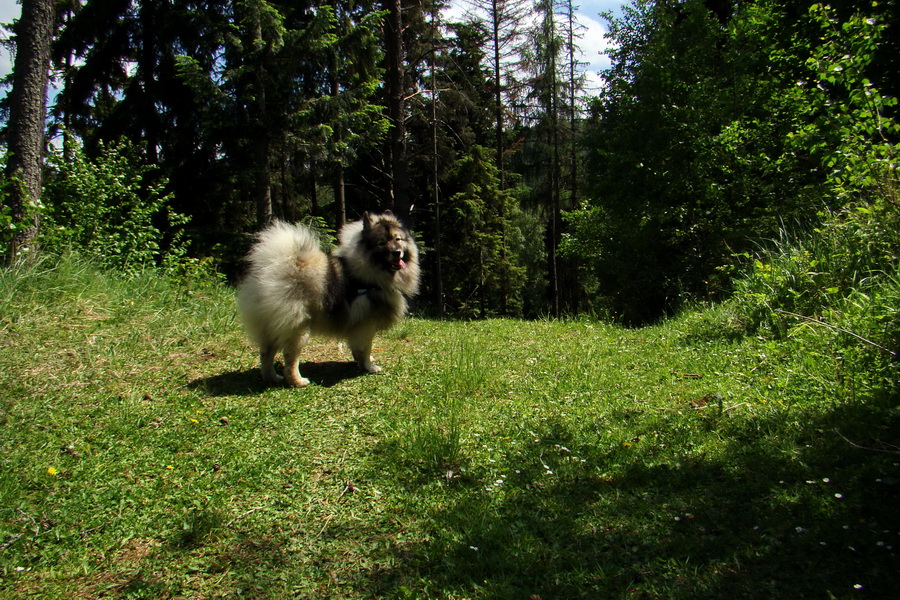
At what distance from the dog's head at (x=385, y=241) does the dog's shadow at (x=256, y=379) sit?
127 cm

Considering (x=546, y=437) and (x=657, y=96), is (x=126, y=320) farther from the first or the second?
(x=657, y=96)

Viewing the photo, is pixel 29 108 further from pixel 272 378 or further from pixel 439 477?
pixel 439 477

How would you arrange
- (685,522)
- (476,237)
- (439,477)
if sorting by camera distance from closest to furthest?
1. (685,522)
2. (439,477)
3. (476,237)

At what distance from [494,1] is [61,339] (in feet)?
70.1

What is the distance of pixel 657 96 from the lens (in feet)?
37.3

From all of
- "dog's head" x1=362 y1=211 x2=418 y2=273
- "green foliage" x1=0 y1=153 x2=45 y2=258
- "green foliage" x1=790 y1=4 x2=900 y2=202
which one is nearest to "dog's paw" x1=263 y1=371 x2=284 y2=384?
"dog's head" x1=362 y1=211 x2=418 y2=273

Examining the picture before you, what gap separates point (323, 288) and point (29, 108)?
15.2ft

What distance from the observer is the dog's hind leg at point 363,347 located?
5519 mm

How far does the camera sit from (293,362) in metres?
5.11

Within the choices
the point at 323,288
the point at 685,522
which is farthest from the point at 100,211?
the point at 685,522

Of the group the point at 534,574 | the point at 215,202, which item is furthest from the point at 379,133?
the point at 534,574

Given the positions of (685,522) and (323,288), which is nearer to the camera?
(685,522)


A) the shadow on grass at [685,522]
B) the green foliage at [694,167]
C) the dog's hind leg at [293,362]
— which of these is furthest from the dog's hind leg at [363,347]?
the green foliage at [694,167]

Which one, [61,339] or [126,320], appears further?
[126,320]
